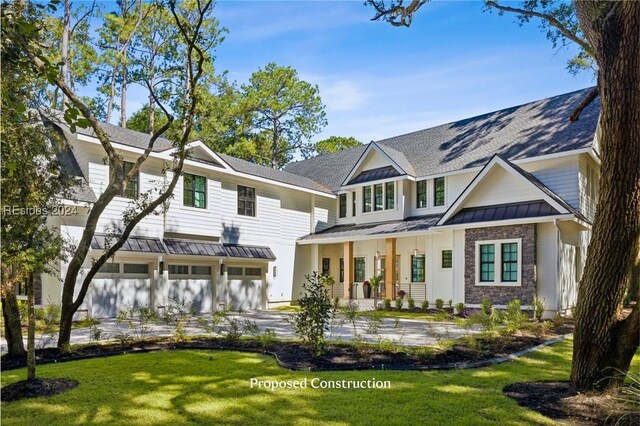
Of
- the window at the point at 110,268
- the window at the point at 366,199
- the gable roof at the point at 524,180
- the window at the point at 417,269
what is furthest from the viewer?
the window at the point at 366,199

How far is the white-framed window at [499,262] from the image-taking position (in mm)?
16844

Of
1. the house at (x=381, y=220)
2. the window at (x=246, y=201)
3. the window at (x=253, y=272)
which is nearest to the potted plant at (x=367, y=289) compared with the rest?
the house at (x=381, y=220)

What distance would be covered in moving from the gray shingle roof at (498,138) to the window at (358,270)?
4243 mm

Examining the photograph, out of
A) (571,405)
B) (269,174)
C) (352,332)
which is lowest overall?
(352,332)

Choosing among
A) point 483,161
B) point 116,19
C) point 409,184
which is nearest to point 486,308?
point 483,161

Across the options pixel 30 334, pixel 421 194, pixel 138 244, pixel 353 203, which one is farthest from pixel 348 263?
pixel 30 334

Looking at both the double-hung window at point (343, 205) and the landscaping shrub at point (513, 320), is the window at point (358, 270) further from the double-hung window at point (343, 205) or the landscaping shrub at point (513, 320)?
the landscaping shrub at point (513, 320)

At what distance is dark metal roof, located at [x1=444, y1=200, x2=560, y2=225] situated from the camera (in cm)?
1650

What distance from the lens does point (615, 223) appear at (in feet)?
20.0

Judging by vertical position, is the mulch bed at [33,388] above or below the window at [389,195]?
below

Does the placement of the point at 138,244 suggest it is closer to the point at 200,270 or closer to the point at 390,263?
the point at 200,270

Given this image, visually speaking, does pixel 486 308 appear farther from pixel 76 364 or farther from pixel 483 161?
pixel 76 364

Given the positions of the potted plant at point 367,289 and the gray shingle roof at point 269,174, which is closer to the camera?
the gray shingle roof at point 269,174

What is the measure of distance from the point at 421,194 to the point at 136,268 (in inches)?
525
